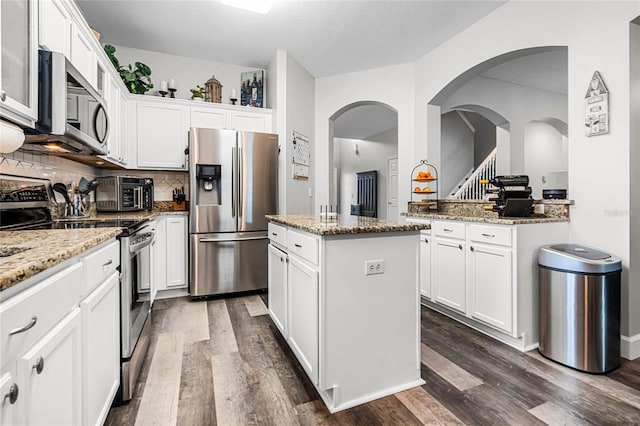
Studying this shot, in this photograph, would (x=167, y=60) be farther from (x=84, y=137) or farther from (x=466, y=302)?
(x=466, y=302)

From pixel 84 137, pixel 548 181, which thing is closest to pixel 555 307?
pixel 84 137

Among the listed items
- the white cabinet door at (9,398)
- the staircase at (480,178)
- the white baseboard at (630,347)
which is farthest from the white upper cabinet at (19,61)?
the staircase at (480,178)

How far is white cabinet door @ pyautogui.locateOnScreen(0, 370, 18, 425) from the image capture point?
674 mm

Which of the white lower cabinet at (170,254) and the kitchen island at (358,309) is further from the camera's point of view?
the white lower cabinet at (170,254)

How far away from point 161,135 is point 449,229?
3181 mm

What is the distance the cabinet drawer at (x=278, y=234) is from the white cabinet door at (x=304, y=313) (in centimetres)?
19

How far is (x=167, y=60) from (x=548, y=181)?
6325mm

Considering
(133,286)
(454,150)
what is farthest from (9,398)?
(454,150)

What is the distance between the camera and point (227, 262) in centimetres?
341

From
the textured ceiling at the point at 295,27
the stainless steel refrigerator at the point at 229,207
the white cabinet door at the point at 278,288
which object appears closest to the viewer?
the white cabinet door at the point at 278,288

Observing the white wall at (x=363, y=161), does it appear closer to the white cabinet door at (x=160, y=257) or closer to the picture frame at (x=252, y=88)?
the picture frame at (x=252, y=88)

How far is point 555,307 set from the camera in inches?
81.4

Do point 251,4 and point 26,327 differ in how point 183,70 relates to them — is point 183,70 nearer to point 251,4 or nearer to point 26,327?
point 251,4

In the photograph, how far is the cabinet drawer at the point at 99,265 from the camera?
1.21 meters
